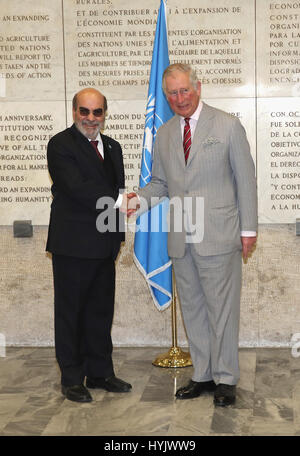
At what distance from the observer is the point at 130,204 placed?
12.0ft

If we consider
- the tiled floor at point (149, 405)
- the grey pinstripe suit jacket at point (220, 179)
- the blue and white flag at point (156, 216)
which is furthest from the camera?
the blue and white flag at point (156, 216)

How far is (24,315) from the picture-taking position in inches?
187

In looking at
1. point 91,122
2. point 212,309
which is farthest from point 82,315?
point 91,122

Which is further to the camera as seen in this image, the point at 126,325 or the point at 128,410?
the point at 126,325

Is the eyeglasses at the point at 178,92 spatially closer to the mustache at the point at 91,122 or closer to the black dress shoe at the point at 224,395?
the mustache at the point at 91,122

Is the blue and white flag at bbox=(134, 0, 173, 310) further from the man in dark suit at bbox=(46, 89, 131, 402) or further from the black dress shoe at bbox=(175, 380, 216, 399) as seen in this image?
the black dress shoe at bbox=(175, 380, 216, 399)

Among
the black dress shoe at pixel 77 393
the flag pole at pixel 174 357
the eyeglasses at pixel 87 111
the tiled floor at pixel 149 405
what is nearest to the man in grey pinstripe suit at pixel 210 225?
the tiled floor at pixel 149 405

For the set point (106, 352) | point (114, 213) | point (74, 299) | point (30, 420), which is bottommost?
point (30, 420)

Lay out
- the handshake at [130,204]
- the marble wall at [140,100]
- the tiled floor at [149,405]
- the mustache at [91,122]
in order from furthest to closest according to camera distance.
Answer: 1. the marble wall at [140,100]
2. the handshake at [130,204]
3. the mustache at [91,122]
4. the tiled floor at [149,405]

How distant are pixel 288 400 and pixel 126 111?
2206 mm

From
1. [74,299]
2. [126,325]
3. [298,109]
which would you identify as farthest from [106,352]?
[298,109]

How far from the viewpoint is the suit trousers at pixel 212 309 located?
3438 mm

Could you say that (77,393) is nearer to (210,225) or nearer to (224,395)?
(224,395)
